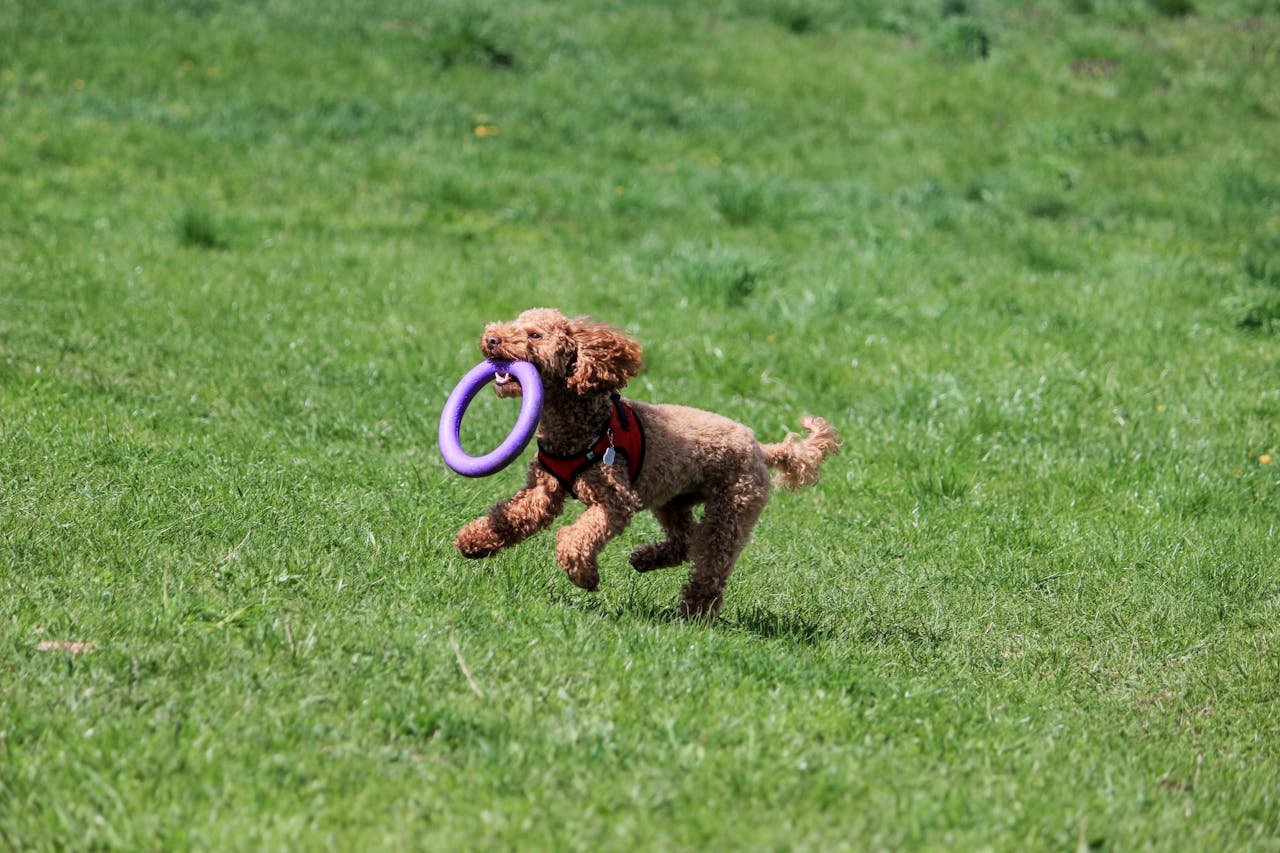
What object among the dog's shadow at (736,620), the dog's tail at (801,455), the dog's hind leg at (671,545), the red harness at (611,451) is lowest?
the dog's shadow at (736,620)

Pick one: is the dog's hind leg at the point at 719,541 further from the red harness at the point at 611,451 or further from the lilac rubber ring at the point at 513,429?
the lilac rubber ring at the point at 513,429

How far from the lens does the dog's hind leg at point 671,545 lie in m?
6.16

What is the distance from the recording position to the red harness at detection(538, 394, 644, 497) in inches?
215

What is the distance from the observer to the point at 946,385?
9.59m

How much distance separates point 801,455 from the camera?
6.40m

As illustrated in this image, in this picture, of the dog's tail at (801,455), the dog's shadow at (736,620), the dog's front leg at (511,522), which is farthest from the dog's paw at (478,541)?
the dog's tail at (801,455)

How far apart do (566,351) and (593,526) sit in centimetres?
74

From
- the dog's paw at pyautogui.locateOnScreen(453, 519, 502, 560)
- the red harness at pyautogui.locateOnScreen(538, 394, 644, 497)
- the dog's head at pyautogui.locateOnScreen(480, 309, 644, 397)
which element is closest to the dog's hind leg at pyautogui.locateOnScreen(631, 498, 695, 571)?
the red harness at pyautogui.locateOnScreen(538, 394, 644, 497)

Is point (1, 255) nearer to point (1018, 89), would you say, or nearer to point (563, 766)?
point (563, 766)

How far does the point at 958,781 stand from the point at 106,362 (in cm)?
694

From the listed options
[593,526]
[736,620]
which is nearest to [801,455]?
[736,620]

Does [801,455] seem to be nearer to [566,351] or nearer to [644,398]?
[566,351]

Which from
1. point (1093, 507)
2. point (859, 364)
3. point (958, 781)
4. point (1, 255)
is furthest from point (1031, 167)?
point (958, 781)

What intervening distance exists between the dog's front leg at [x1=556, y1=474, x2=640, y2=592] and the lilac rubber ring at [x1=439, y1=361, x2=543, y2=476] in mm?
361
